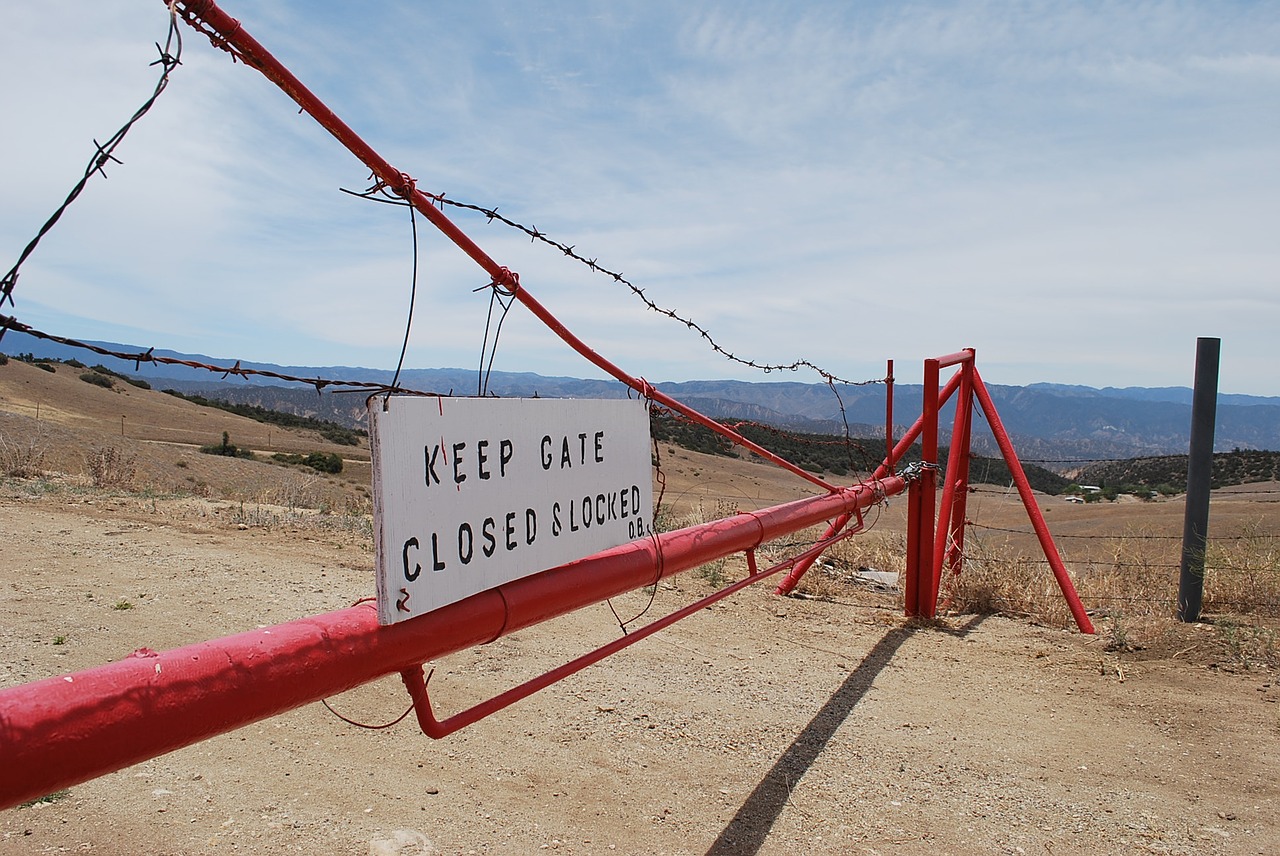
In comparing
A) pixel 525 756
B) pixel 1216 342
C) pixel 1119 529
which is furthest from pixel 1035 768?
pixel 1119 529

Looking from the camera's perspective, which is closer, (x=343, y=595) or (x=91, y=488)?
(x=343, y=595)

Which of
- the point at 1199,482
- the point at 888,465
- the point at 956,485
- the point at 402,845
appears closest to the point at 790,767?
the point at 402,845

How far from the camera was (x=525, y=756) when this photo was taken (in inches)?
167

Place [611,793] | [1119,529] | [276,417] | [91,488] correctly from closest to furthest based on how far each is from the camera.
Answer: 1. [611,793]
2. [91,488]
3. [1119,529]
4. [276,417]

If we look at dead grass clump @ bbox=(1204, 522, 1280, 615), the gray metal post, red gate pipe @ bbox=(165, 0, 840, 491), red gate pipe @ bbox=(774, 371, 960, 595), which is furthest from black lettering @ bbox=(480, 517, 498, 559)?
dead grass clump @ bbox=(1204, 522, 1280, 615)

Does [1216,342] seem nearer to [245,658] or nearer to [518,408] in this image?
[518,408]

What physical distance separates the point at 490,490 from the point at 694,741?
8.53ft

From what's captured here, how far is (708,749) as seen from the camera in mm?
4441

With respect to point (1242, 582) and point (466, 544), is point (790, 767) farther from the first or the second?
point (1242, 582)

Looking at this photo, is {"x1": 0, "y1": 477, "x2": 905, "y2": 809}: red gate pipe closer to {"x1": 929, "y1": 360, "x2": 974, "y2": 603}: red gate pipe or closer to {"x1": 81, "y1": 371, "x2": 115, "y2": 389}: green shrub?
{"x1": 929, "y1": 360, "x2": 974, "y2": 603}: red gate pipe

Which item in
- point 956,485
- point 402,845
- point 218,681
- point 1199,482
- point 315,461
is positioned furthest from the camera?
point 315,461

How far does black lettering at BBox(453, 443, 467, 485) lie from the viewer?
92.3 inches

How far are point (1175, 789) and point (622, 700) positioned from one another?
2.79m

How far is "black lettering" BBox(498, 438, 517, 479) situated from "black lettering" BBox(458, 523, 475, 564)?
8.4 inches
